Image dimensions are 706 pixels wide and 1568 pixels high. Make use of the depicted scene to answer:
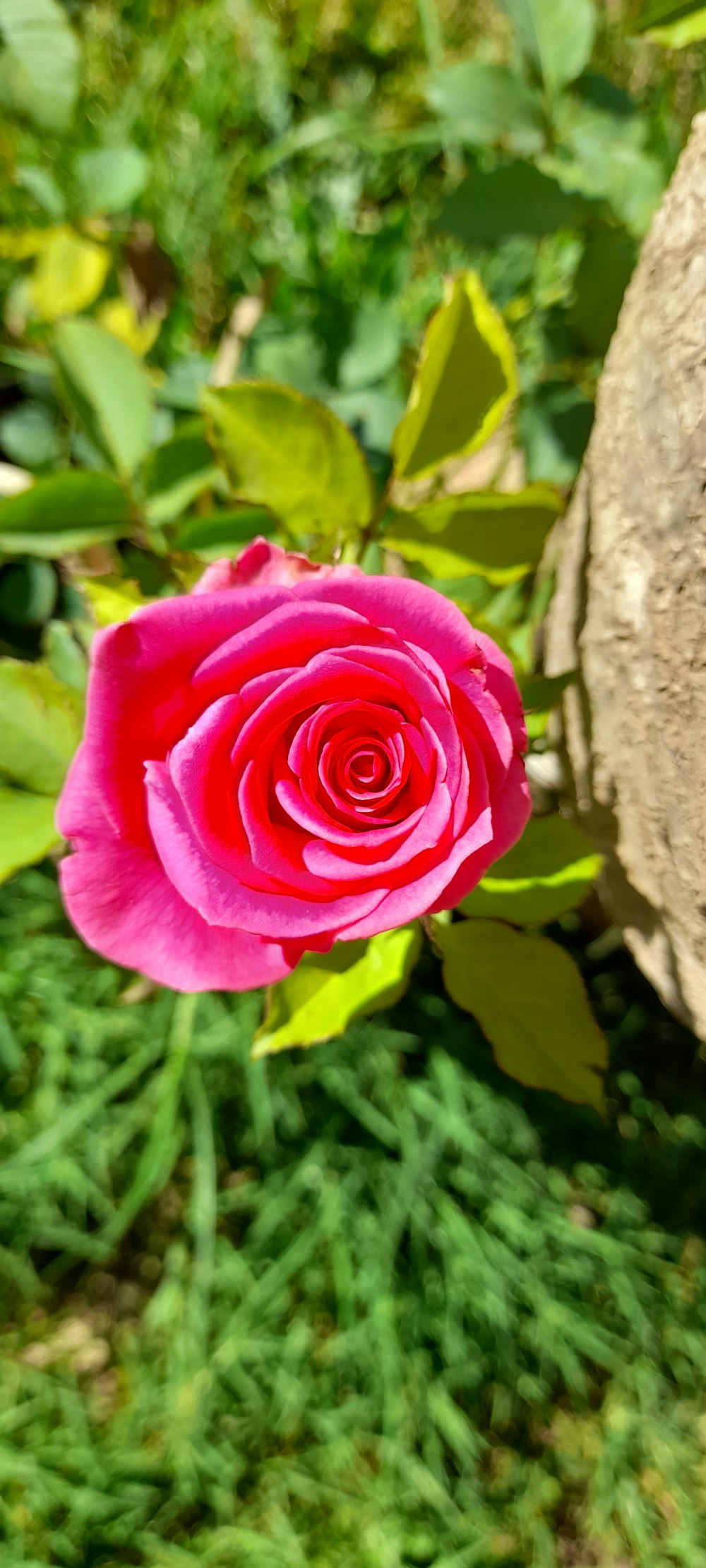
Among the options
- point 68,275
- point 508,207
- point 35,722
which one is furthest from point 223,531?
point 68,275

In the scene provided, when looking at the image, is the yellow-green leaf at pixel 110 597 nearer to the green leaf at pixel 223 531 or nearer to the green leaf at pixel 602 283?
the green leaf at pixel 223 531

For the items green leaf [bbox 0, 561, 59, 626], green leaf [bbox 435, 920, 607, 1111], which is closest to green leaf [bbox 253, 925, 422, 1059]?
green leaf [bbox 435, 920, 607, 1111]

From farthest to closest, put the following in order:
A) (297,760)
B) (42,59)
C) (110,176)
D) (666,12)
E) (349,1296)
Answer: (349,1296) → (110,176) → (42,59) → (666,12) → (297,760)

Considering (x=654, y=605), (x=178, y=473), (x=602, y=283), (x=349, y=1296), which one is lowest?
(x=349, y=1296)

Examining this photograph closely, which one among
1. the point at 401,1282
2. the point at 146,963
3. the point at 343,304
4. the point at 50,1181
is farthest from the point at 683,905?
the point at 50,1181

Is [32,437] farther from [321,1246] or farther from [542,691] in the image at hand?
[321,1246]

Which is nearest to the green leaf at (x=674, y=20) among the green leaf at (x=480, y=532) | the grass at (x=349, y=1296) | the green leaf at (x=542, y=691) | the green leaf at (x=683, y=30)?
the green leaf at (x=683, y=30)

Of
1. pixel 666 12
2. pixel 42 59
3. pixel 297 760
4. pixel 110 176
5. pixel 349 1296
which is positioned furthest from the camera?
pixel 349 1296
